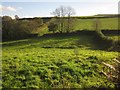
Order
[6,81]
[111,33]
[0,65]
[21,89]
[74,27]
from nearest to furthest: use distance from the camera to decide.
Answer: [21,89], [6,81], [0,65], [111,33], [74,27]

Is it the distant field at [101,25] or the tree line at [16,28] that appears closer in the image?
the tree line at [16,28]

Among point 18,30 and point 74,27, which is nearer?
Result: point 18,30

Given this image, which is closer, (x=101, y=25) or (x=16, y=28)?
(x=16, y=28)

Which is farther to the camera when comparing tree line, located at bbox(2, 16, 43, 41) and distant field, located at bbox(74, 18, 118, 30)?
distant field, located at bbox(74, 18, 118, 30)

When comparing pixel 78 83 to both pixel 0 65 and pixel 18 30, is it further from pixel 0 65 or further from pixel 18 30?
pixel 18 30

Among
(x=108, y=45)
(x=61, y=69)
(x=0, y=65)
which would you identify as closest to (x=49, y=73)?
(x=61, y=69)

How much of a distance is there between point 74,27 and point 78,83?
39.2 meters

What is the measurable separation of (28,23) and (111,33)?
1694 cm

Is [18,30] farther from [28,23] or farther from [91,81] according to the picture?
[91,81]

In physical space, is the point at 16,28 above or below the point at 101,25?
below

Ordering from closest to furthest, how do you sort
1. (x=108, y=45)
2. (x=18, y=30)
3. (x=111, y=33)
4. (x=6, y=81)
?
(x=6, y=81) → (x=108, y=45) → (x=111, y=33) → (x=18, y=30)

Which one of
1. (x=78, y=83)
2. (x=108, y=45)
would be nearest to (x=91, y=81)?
(x=78, y=83)

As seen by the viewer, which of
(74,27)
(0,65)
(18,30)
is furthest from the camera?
(74,27)

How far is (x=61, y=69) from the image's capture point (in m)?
17.1
